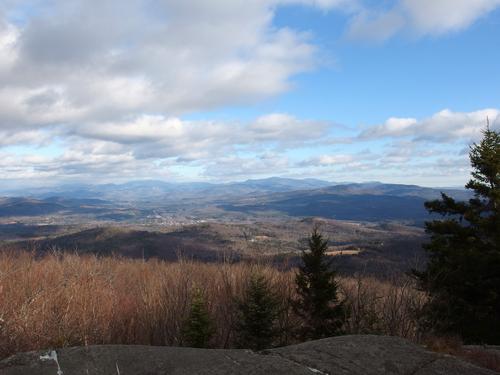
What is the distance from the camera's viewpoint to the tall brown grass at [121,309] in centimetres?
1366

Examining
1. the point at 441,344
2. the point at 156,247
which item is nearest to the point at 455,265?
the point at 441,344

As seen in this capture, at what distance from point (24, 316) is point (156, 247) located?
139 metres

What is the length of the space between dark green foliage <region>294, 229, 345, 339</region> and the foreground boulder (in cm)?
1229

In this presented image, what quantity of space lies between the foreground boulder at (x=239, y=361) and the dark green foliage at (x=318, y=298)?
1229cm

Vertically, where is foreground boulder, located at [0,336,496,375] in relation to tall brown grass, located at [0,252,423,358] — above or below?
above

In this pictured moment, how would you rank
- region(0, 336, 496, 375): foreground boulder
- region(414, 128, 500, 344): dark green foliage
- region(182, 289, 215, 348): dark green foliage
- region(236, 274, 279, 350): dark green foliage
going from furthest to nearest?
region(414, 128, 500, 344): dark green foliage → region(236, 274, 279, 350): dark green foliage → region(182, 289, 215, 348): dark green foliage → region(0, 336, 496, 375): foreground boulder

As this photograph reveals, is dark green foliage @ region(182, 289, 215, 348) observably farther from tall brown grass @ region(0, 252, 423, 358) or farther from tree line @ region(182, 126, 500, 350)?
tall brown grass @ region(0, 252, 423, 358)

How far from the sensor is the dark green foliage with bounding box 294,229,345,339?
19672mm

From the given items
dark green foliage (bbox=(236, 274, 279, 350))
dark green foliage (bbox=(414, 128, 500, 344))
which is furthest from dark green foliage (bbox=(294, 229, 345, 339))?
dark green foliage (bbox=(414, 128, 500, 344))

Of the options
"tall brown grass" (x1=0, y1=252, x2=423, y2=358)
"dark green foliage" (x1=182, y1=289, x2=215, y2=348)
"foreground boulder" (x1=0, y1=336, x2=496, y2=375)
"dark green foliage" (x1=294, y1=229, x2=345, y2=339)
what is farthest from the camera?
"dark green foliage" (x1=294, y1=229, x2=345, y2=339)

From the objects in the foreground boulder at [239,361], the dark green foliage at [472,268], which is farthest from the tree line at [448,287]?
the foreground boulder at [239,361]

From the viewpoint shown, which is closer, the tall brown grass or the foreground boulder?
the foreground boulder

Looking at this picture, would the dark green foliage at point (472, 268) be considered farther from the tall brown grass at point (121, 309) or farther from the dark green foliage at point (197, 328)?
the dark green foliage at point (197, 328)

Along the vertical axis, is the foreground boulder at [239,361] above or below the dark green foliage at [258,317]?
above
